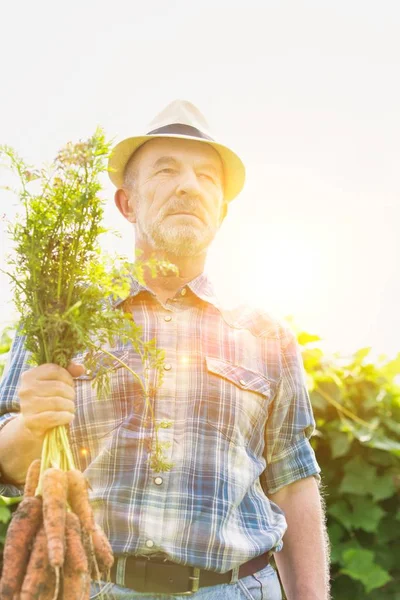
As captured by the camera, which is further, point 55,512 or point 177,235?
point 177,235

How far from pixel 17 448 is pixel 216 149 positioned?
1.64m

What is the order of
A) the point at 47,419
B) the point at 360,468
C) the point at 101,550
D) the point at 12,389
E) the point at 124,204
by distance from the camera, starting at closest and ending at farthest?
the point at 101,550 < the point at 47,419 < the point at 12,389 < the point at 124,204 < the point at 360,468

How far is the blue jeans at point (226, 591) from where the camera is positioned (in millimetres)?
2227

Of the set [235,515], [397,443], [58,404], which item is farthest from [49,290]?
[397,443]

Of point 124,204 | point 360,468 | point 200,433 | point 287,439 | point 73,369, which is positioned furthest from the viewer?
point 360,468

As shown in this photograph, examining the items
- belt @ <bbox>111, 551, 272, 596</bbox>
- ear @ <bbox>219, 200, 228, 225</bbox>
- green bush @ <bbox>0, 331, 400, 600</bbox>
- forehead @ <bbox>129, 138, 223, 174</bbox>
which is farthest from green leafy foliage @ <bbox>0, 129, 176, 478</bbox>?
green bush @ <bbox>0, 331, 400, 600</bbox>

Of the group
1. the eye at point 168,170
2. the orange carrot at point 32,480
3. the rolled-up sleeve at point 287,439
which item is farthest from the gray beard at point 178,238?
the orange carrot at point 32,480

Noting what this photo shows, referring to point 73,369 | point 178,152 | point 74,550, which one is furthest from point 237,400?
point 178,152

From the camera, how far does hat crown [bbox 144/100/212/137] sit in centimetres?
311

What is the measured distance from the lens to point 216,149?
10.3 ft

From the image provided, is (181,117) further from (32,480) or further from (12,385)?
(32,480)

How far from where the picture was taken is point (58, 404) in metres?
1.99

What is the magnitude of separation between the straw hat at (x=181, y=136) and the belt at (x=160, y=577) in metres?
1.74

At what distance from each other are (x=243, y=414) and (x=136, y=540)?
0.64 meters
